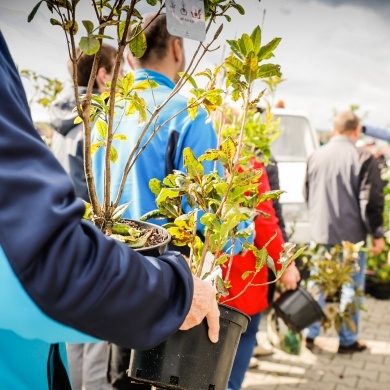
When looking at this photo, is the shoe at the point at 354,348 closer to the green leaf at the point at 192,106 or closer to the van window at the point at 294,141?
the van window at the point at 294,141

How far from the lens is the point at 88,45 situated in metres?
1.11

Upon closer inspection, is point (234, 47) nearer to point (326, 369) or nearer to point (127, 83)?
point (127, 83)

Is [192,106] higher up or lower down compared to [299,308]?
higher up

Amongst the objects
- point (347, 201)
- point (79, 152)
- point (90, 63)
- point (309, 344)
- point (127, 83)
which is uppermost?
point (127, 83)

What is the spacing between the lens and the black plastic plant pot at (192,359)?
1.33 meters

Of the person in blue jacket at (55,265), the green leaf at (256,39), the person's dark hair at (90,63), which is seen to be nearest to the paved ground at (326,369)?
the person's dark hair at (90,63)

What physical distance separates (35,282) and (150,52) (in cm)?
183

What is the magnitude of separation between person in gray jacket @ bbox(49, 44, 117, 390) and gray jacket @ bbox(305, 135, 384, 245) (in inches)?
91.1

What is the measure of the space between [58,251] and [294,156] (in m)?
5.79

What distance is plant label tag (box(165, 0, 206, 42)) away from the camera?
4.13ft

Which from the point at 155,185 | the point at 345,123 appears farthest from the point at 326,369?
the point at 155,185

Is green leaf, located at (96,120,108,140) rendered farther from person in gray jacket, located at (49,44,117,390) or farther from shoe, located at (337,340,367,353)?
shoe, located at (337,340,367,353)

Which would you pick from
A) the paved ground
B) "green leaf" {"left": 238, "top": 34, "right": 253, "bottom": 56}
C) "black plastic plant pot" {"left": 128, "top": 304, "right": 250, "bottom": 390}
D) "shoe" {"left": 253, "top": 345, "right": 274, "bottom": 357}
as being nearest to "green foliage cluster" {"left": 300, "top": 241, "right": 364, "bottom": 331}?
the paved ground

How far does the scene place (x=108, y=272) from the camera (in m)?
0.87
